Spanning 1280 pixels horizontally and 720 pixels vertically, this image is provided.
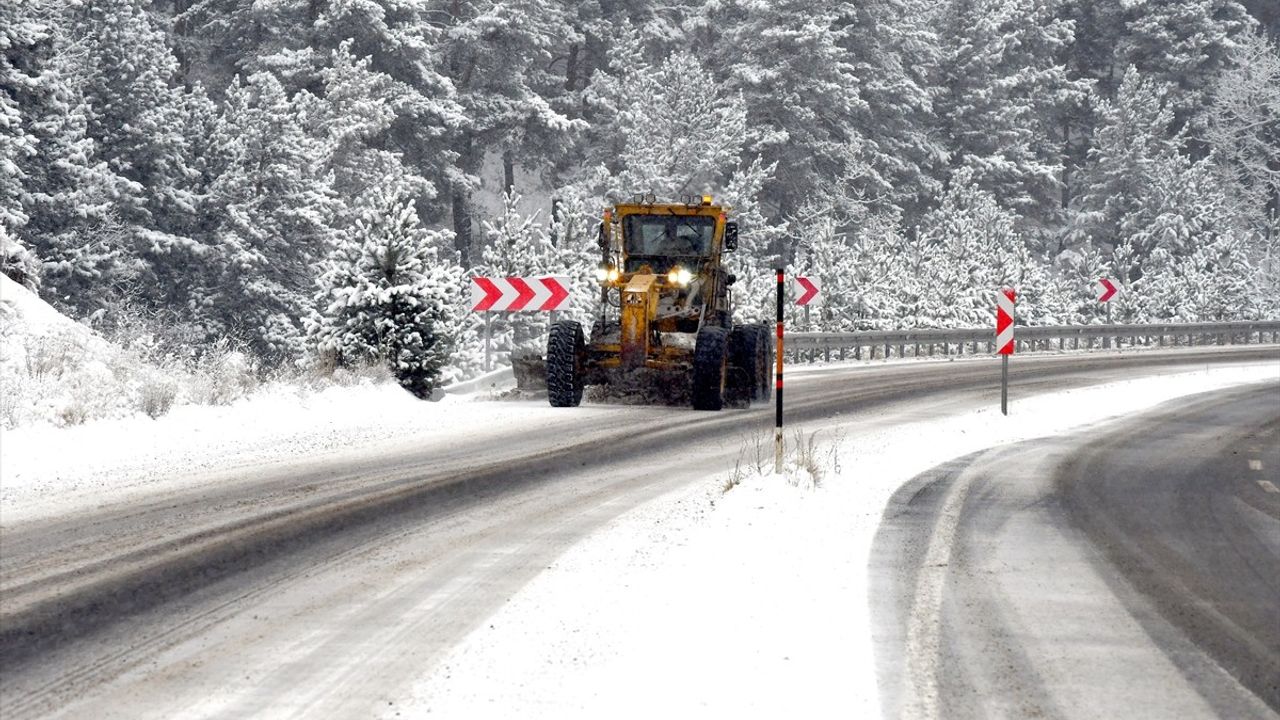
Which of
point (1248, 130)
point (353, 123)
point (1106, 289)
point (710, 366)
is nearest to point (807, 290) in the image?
point (1106, 289)

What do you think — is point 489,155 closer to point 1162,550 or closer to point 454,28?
point 454,28

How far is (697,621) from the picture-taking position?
22.4 ft

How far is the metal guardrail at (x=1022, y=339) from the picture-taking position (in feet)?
113

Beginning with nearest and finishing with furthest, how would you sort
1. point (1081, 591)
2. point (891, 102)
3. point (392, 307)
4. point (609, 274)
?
point (1081, 591), point (609, 274), point (392, 307), point (891, 102)

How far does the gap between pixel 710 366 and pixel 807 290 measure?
18.3 metres

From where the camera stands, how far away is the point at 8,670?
5.80 meters

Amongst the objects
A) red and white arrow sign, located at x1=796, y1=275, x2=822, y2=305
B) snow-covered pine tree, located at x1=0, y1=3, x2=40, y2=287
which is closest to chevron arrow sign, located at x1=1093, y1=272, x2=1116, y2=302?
red and white arrow sign, located at x1=796, y1=275, x2=822, y2=305

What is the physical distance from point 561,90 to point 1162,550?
52.8m

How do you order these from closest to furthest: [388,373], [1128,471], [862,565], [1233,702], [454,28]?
→ [1233,702] → [862,565] → [1128,471] → [388,373] → [454,28]

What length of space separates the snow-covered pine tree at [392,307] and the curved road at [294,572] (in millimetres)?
5621

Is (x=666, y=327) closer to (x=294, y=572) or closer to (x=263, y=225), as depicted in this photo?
(x=294, y=572)

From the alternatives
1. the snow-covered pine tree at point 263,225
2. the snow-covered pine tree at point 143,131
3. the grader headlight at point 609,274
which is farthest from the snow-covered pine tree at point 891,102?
the grader headlight at point 609,274

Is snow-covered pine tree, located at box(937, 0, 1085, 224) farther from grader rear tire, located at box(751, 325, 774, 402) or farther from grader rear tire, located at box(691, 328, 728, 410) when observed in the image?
grader rear tire, located at box(691, 328, 728, 410)

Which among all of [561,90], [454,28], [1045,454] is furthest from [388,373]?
[561,90]
